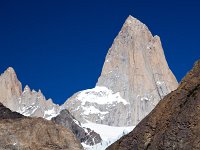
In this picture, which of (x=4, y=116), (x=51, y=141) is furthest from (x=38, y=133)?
Answer: (x=4, y=116)

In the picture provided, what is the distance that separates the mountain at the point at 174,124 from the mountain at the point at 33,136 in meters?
21.4

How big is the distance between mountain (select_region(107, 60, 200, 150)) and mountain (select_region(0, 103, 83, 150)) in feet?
70.3

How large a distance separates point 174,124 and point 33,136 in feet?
78.5

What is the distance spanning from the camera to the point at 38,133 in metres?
34.7

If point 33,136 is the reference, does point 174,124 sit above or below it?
below

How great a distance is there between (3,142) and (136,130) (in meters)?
23.7

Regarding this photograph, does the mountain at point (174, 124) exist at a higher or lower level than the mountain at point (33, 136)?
lower

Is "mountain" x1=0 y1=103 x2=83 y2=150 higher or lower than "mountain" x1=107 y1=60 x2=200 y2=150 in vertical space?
higher

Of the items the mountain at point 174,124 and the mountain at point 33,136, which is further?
the mountain at point 33,136

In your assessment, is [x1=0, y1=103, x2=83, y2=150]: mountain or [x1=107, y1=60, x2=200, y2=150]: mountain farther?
[x1=0, y1=103, x2=83, y2=150]: mountain

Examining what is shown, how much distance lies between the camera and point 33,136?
111ft

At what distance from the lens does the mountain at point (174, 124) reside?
34.6ft

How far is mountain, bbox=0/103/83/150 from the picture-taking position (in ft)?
109

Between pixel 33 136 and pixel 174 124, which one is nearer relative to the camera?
pixel 174 124
